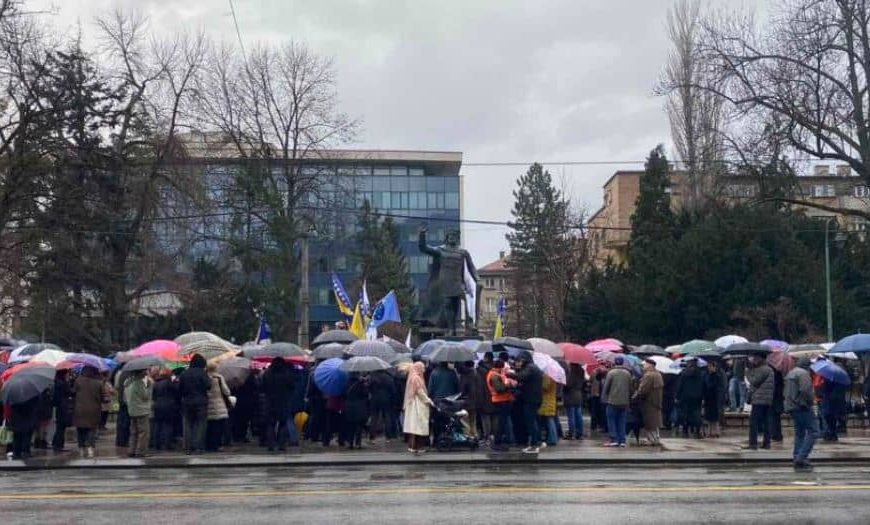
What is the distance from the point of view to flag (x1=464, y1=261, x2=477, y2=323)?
2905 cm

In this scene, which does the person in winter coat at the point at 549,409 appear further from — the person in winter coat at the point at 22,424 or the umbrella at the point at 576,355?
the person in winter coat at the point at 22,424

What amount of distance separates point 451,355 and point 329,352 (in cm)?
315

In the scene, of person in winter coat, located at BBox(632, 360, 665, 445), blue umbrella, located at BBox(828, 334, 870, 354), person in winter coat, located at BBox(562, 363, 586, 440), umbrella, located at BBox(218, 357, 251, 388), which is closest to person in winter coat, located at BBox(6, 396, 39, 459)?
umbrella, located at BBox(218, 357, 251, 388)

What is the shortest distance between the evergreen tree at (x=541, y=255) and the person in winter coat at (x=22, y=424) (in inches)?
1457

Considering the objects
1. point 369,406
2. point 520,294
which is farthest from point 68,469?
point 520,294

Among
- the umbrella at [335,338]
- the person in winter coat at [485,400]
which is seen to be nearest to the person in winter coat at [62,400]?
the umbrella at [335,338]

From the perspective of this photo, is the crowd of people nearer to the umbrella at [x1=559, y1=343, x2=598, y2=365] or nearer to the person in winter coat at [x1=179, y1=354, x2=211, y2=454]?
the person in winter coat at [x1=179, y1=354, x2=211, y2=454]

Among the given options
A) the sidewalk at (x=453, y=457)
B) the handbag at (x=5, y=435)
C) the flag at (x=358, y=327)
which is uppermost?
the flag at (x=358, y=327)

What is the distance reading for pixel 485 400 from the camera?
20.4m

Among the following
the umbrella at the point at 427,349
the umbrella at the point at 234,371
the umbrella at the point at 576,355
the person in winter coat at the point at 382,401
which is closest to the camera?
the person in winter coat at the point at 382,401

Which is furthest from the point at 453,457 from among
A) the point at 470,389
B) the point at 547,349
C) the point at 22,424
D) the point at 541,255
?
the point at 541,255

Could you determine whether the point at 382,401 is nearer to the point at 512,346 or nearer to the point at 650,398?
the point at 512,346

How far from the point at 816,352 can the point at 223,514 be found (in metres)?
17.0

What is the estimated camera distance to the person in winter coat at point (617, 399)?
68.4ft
